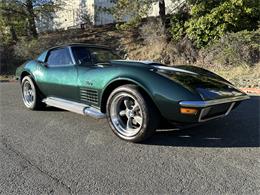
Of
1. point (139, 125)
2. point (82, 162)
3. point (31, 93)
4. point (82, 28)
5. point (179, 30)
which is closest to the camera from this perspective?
point (82, 162)

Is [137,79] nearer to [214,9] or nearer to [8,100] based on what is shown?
[8,100]

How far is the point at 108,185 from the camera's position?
291 cm

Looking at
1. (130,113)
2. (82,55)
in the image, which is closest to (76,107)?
(82,55)

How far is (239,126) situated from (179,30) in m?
8.41

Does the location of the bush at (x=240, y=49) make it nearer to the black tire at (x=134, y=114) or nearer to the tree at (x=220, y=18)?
the tree at (x=220, y=18)

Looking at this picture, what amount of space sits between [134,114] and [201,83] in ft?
3.07

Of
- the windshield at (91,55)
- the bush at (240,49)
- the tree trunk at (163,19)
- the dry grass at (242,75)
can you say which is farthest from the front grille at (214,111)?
the tree trunk at (163,19)

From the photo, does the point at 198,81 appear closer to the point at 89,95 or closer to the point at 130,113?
the point at 130,113

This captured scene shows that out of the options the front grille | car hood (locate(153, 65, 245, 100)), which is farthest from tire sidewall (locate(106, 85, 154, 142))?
the front grille

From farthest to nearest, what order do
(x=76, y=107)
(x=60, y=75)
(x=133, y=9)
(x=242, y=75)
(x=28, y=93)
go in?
(x=133, y=9) → (x=242, y=75) → (x=28, y=93) → (x=60, y=75) → (x=76, y=107)

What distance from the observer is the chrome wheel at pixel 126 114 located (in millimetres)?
3995

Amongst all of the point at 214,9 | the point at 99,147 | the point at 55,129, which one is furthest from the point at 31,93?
the point at 214,9

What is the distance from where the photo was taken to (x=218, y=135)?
421 cm

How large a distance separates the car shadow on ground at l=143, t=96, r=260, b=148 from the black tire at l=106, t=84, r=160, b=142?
0.72 ft
